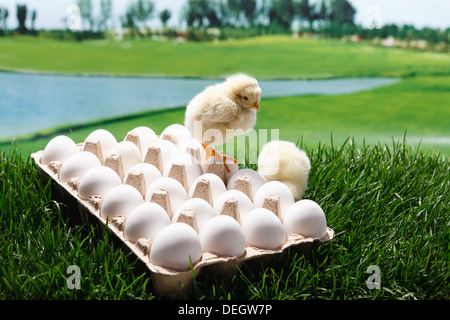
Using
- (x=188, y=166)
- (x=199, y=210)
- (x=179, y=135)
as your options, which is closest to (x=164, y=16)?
(x=179, y=135)

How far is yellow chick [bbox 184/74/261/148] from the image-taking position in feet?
5.54

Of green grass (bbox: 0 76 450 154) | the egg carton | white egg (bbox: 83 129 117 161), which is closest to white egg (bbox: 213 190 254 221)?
the egg carton

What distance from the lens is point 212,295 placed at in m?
1.41

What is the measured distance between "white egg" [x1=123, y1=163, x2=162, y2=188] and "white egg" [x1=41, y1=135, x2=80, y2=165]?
0.37 metres

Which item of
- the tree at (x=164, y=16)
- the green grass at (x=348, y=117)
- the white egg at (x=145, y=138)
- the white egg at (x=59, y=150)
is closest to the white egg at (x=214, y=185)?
the white egg at (x=145, y=138)

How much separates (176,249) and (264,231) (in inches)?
10.6

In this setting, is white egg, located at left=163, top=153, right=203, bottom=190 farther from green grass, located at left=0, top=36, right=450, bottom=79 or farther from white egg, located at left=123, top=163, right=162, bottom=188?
green grass, located at left=0, top=36, right=450, bottom=79

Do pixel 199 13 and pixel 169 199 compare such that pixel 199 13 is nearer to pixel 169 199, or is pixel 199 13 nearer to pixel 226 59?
pixel 226 59

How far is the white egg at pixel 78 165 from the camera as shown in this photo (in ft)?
6.03

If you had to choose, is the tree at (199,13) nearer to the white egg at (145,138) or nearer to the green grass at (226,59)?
the green grass at (226,59)

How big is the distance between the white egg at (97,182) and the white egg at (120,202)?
0.10 m

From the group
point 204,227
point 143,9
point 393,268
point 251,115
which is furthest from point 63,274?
point 143,9

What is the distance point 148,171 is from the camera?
1.76 metres
